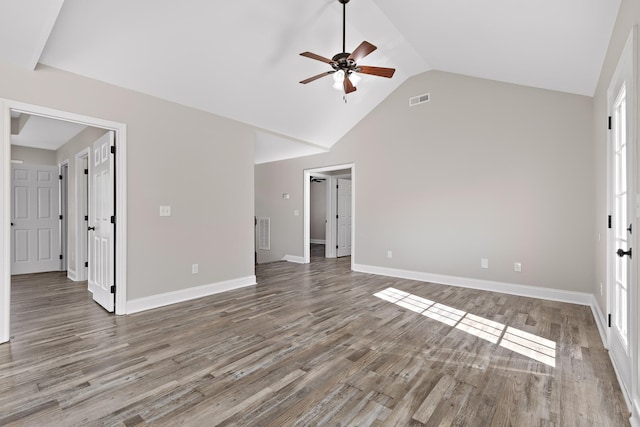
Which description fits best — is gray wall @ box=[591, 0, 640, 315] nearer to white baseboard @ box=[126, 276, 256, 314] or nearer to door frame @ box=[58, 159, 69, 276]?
white baseboard @ box=[126, 276, 256, 314]

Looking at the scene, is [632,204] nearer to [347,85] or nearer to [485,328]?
[485,328]

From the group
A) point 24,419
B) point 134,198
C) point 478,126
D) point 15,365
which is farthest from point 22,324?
point 478,126

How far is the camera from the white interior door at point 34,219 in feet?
19.0

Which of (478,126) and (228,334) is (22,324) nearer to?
(228,334)

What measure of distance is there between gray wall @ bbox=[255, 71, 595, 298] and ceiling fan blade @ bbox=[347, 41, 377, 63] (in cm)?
239

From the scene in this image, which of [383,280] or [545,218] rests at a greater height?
[545,218]

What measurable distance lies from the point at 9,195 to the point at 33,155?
4633 mm

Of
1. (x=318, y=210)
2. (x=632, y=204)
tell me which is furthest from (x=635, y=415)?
(x=318, y=210)

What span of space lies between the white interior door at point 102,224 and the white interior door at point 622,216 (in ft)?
15.2

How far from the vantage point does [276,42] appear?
3629 mm

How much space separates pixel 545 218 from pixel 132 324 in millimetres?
5211

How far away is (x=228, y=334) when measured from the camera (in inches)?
115

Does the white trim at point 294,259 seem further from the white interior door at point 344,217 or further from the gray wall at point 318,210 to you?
the gray wall at point 318,210

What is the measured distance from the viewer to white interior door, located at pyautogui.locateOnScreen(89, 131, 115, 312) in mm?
3576
